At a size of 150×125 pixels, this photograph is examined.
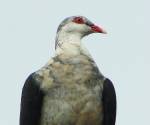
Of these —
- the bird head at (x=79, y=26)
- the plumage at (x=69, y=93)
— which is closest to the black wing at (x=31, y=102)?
the plumage at (x=69, y=93)

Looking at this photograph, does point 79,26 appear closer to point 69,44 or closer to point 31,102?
point 69,44

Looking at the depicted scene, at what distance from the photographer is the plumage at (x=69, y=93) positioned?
777 cm

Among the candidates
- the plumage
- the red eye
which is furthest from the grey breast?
the red eye

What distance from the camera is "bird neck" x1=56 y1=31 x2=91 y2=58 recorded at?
810 centimetres

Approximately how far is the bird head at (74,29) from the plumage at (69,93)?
11.9 inches

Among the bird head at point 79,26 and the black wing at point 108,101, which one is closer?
the black wing at point 108,101

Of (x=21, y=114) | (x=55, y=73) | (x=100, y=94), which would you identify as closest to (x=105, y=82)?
(x=100, y=94)

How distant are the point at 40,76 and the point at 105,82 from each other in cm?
92

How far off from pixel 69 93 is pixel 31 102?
60 centimetres

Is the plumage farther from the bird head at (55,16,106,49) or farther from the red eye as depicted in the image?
the red eye

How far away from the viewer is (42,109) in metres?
7.92

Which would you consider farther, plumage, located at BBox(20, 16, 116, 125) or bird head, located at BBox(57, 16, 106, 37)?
bird head, located at BBox(57, 16, 106, 37)

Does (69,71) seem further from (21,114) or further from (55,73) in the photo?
(21,114)

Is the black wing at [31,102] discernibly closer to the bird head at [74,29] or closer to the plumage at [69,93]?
the plumage at [69,93]
